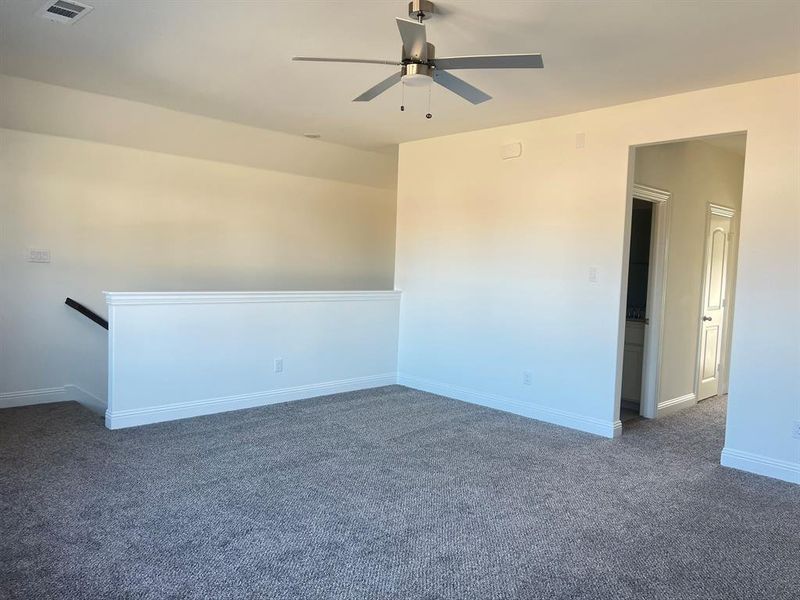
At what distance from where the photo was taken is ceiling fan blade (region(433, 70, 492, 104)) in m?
2.77

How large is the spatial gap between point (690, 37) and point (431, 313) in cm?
349

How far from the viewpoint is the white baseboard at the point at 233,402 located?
4359mm

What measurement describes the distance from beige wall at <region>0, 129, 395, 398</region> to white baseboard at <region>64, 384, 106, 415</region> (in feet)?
0.18

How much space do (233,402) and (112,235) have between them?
1997 mm

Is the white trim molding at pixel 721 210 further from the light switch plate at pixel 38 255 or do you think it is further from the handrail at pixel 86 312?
the light switch plate at pixel 38 255

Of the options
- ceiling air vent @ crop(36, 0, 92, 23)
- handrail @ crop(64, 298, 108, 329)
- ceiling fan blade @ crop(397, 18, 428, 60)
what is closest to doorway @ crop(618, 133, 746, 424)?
ceiling fan blade @ crop(397, 18, 428, 60)

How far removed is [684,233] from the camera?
17.4 feet

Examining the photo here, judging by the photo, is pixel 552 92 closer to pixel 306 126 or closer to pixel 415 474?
pixel 306 126

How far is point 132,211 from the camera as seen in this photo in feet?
17.7

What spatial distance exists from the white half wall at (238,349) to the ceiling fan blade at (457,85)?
2829 millimetres

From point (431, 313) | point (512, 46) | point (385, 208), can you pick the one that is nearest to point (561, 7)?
point (512, 46)

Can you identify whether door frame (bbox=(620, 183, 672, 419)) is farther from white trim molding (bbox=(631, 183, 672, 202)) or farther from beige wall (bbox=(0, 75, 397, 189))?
beige wall (bbox=(0, 75, 397, 189))

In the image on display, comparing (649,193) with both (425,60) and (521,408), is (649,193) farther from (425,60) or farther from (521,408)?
(425,60)

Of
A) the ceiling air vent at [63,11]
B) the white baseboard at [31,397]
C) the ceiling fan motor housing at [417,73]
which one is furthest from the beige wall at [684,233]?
the white baseboard at [31,397]
